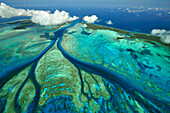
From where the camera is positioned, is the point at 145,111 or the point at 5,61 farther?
the point at 5,61

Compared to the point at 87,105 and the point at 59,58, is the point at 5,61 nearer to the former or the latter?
the point at 59,58

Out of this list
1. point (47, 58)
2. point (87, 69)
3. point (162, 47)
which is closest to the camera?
point (87, 69)

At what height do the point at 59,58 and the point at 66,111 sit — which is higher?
the point at 59,58

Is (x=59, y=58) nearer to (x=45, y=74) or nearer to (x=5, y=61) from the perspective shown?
(x=45, y=74)

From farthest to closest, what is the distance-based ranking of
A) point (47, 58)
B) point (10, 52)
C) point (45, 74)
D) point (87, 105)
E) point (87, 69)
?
point (10, 52) → point (47, 58) → point (87, 69) → point (45, 74) → point (87, 105)

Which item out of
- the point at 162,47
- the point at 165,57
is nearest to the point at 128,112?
the point at 165,57

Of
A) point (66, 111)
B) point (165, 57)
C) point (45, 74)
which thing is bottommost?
point (66, 111)

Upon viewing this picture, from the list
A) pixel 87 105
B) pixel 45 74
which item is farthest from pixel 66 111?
pixel 45 74
